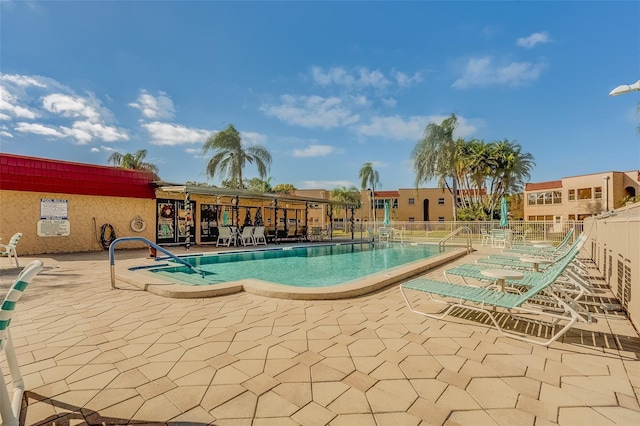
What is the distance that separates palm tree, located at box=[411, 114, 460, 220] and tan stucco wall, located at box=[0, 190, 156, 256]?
926 inches

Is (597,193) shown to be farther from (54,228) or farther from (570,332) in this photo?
(54,228)

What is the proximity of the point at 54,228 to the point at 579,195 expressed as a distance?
4199 centimetres

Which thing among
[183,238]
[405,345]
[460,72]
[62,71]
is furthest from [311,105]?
[405,345]

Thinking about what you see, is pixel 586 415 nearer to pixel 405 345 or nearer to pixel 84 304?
pixel 405 345

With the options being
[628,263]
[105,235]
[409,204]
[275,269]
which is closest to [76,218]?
[105,235]

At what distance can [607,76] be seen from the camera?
13258mm

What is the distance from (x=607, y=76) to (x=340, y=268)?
14875mm

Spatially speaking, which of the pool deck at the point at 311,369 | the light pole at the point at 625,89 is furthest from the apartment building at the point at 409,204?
the pool deck at the point at 311,369

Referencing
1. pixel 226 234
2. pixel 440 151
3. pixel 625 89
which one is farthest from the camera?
pixel 440 151

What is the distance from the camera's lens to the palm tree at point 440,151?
91.5ft

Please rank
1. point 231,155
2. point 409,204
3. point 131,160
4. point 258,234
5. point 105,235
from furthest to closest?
point 409,204 → point 131,160 → point 231,155 → point 258,234 → point 105,235

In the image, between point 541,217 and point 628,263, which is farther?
point 541,217

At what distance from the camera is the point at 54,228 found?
1115 centimetres

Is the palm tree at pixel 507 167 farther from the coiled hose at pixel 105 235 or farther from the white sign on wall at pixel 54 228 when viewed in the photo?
the white sign on wall at pixel 54 228
